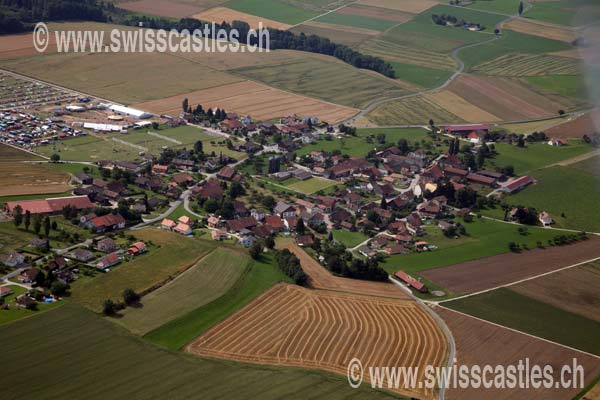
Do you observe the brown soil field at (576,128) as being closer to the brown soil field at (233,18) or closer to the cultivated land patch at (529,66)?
the cultivated land patch at (529,66)

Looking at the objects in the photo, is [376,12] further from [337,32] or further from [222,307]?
[222,307]

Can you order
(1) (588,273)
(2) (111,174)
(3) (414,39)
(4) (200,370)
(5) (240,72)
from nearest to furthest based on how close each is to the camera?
(4) (200,370)
(1) (588,273)
(2) (111,174)
(5) (240,72)
(3) (414,39)

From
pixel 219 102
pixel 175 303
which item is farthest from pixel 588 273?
pixel 219 102

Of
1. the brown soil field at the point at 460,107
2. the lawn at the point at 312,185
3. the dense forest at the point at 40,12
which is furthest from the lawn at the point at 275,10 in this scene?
the lawn at the point at 312,185

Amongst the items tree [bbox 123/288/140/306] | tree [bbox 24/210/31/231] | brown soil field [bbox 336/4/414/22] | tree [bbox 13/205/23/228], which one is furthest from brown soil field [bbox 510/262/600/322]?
brown soil field [bbox 336/4/414/22]

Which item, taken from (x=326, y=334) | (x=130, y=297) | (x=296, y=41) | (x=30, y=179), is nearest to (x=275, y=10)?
(x=296, y=41)

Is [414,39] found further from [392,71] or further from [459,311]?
[459,311]
